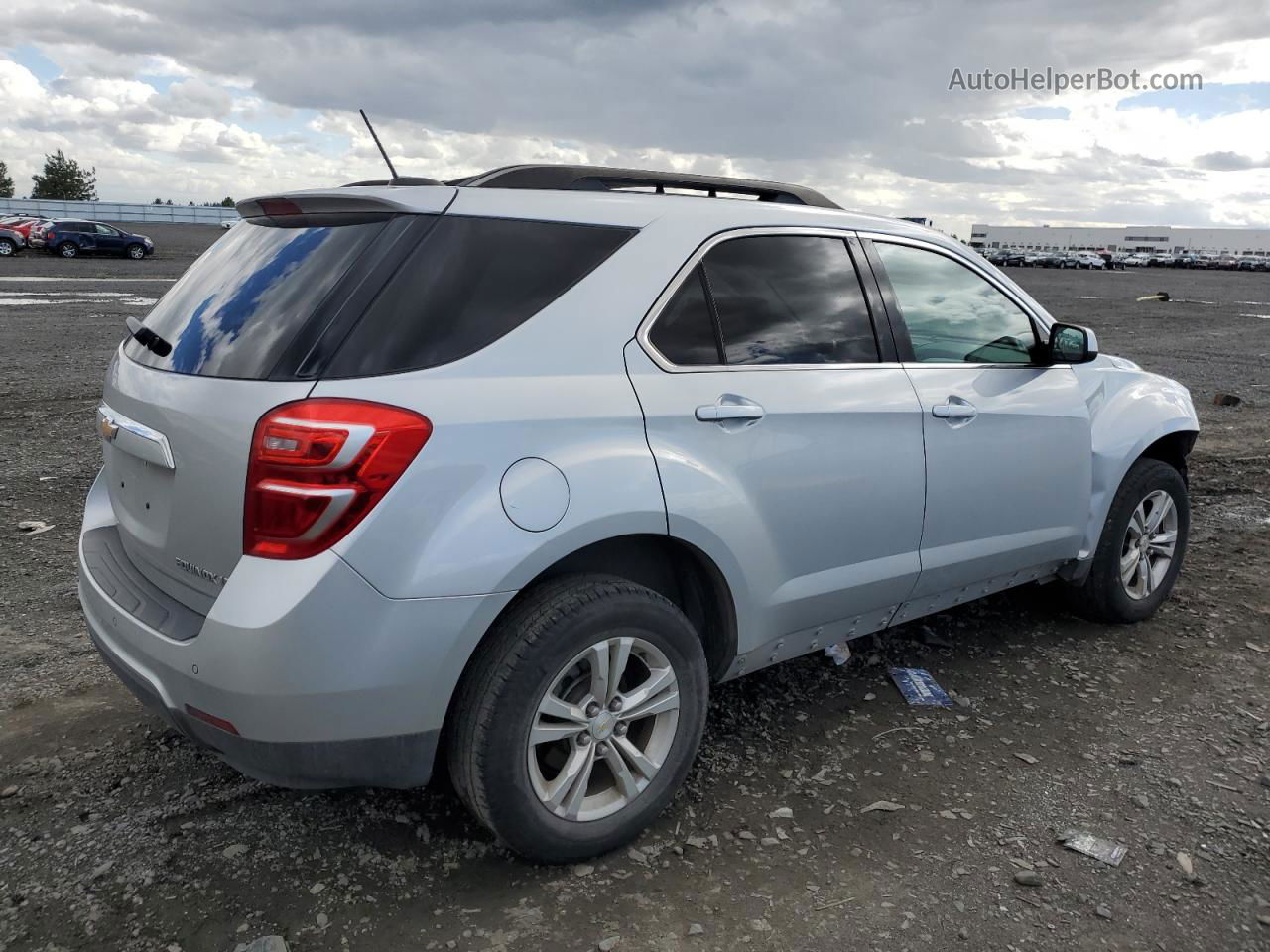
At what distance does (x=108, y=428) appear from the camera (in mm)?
2930

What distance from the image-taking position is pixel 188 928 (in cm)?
253

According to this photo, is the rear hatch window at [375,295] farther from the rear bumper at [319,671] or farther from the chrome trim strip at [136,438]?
the rear bumper at [319,671]

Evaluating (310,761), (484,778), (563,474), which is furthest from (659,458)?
(310,761)

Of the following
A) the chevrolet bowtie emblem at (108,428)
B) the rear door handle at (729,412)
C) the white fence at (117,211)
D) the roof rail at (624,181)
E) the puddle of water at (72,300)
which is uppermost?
the white fence at (117,211)

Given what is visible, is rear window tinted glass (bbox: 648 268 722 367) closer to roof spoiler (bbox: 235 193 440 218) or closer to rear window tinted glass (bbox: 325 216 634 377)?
rear window tinted glass (bbox: 325 216 634 377)

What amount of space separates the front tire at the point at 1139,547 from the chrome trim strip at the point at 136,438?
12.2 feet

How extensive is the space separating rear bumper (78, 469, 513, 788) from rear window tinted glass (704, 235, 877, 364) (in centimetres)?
118

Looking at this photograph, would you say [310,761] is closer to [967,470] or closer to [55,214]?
[967,470]

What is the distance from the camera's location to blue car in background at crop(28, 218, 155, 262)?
34.3 m

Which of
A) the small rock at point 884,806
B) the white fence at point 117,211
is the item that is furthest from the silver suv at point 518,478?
the white fence at point 117,211

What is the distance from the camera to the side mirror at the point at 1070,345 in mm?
4074

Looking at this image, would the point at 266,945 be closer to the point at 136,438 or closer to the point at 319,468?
the point at 319,468

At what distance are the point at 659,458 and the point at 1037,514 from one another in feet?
6.52

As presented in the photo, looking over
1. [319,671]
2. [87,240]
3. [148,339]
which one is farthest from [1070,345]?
[87,240]
